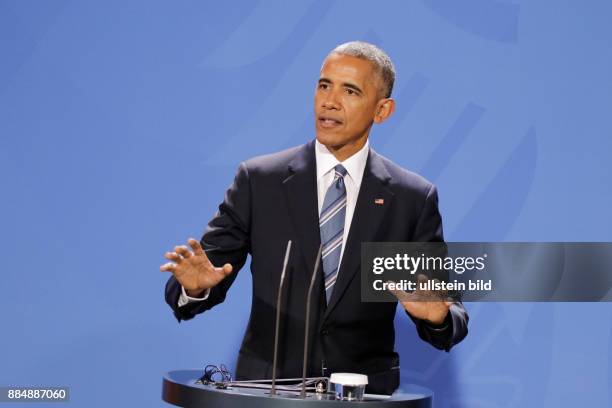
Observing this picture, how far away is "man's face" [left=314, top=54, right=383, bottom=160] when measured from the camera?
261 cm

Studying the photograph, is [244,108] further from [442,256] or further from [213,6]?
[442,256]

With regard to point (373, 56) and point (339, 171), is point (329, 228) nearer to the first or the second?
point (339, 171)

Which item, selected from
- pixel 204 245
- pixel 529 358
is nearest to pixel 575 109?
pixel 529 358

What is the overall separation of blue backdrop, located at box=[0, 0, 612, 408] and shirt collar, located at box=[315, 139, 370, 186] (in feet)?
2.87

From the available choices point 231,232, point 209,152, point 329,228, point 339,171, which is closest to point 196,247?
point 231,232

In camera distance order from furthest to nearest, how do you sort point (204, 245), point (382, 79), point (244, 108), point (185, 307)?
point (244, 108) < point (382, 79) < point (204, 245) < point (185, 307)

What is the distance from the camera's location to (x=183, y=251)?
86.7 inches

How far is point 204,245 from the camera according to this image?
101 inches

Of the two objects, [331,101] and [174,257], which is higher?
[331,101]

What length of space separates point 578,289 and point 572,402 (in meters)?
0.44

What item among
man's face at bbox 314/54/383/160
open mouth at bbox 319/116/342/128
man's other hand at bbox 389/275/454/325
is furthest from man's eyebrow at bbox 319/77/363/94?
man's other hand at bbox 389/275/454/325

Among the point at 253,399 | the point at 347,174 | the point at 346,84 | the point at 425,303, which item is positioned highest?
the point at 346,84

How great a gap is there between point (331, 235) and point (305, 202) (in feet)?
0.39

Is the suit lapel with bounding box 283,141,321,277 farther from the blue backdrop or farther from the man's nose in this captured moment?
the blue backdrop
